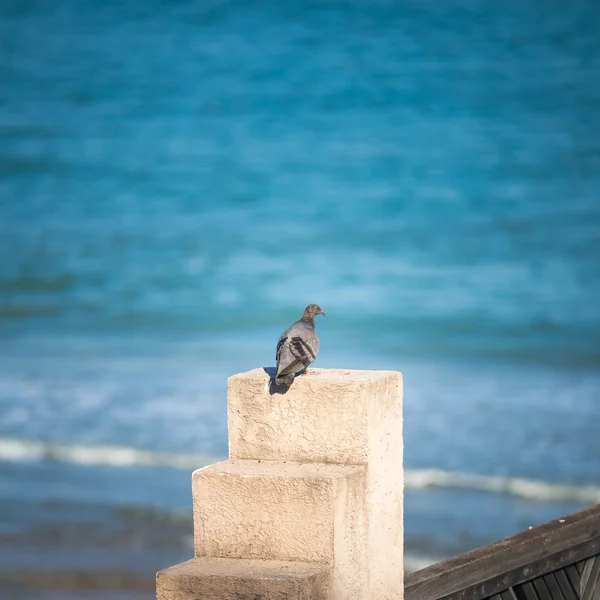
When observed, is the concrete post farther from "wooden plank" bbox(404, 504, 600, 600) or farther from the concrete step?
"wooden plank" bbox(404, 504, 600, 600)

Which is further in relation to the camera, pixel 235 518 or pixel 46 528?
pixel 46 528

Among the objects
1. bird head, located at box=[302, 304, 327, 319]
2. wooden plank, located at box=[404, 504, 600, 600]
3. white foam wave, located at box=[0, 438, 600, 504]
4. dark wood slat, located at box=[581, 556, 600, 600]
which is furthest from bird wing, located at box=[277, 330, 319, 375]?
white foam wave, located at box=[0, 438, 600, 504]

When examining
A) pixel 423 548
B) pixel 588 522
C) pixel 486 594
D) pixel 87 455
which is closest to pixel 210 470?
pixel 486 594

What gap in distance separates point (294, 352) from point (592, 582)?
6.51 feet

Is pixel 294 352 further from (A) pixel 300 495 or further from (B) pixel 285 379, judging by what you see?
(A) pixel 300 495

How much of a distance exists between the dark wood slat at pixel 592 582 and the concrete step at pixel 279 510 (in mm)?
1642

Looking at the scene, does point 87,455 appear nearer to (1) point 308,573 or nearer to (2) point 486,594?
(2) point 486,594

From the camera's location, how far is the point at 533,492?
383 inches

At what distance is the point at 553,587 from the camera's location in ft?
12.9

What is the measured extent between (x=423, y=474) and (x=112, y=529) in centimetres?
304

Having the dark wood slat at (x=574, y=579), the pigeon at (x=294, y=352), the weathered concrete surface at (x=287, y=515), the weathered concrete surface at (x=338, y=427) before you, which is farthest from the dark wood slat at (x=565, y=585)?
the pigeon at (x=294, y=352)

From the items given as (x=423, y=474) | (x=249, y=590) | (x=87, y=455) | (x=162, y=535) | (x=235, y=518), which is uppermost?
(x=87, y=455)

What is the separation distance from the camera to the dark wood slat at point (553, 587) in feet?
12.8

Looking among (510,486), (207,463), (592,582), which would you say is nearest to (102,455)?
(207,463)
